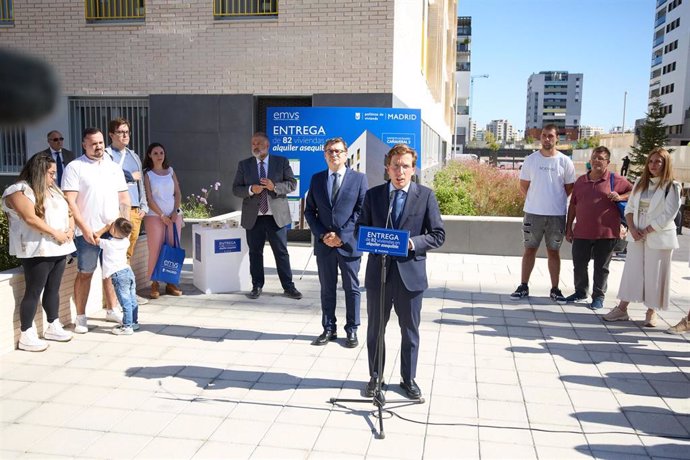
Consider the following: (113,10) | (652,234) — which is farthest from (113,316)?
(113,10)

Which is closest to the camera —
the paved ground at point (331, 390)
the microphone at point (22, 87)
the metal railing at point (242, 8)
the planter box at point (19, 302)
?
the microphone at point (22, 87)

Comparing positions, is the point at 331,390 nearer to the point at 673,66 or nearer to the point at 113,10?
the point at 113,10

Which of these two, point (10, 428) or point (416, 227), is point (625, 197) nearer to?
point (416, 227)

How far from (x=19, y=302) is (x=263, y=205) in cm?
309

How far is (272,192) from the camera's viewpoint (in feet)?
26.1

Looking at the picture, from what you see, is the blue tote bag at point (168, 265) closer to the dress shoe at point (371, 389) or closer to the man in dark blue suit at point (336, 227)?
the man in dark blue suit at point (336, 227)

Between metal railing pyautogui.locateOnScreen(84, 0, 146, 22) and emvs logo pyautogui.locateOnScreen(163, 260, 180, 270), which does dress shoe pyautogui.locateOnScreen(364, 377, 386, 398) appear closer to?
emvs logo pyautogui.locateOnScreen(163, 260, 180, 270)

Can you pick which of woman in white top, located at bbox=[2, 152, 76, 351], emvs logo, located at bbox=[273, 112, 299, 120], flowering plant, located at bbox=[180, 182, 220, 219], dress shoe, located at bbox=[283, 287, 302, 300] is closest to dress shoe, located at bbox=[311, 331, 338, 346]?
dress shoe, located at bbox=[283, 287, 302, 300]

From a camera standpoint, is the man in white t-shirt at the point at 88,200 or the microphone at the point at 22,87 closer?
the microphone at the point at 22,87

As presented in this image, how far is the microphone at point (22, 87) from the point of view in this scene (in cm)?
70

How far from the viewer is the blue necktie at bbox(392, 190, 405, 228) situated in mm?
4829

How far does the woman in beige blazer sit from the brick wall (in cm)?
598

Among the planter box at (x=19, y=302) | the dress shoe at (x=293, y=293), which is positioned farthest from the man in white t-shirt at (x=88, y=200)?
the dress shoe at (x=293, y=293)

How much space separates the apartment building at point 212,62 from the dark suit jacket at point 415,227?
7.45 meters
